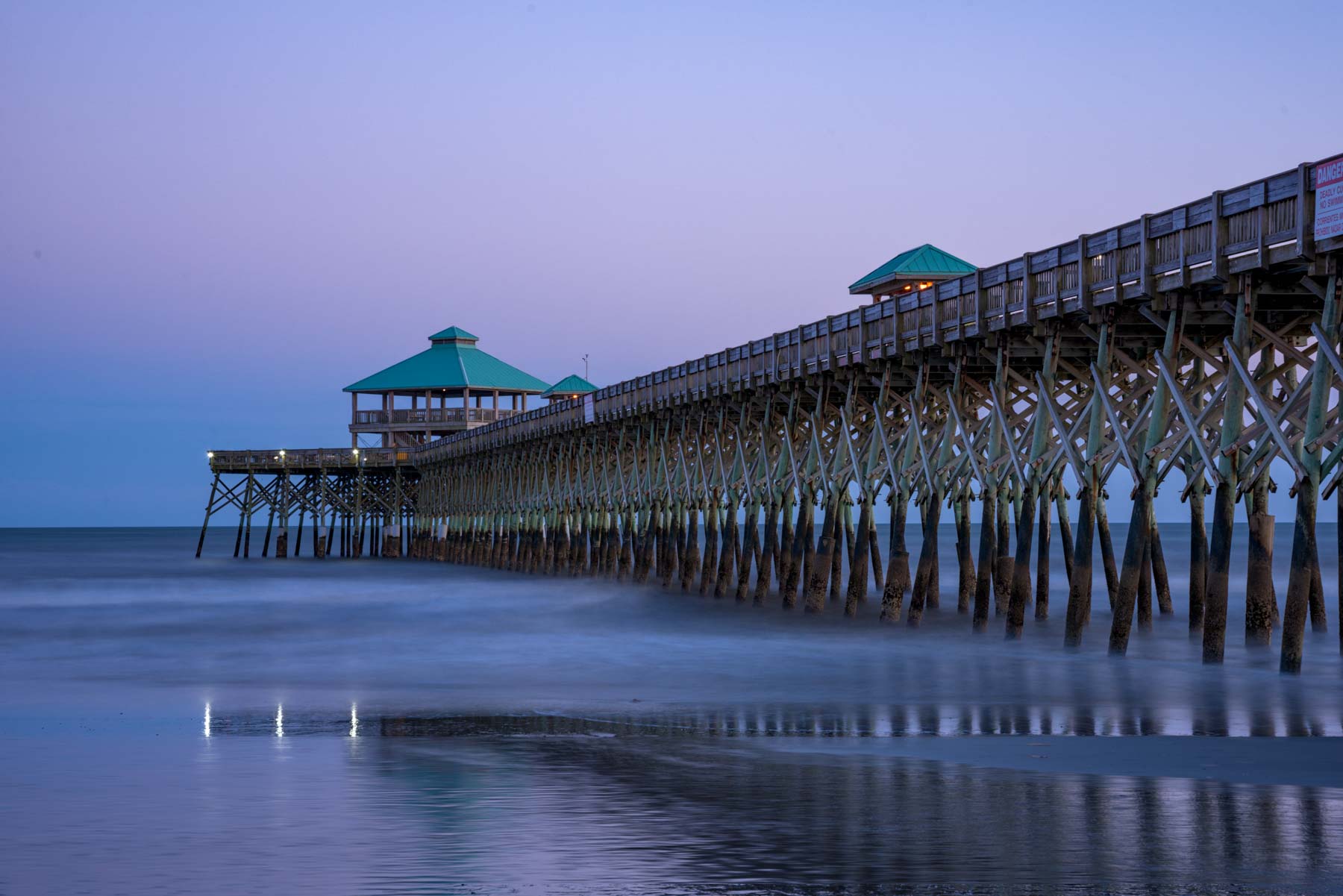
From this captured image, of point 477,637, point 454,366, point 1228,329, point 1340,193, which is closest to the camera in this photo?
point 1340,193

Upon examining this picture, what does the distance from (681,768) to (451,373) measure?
82.5m

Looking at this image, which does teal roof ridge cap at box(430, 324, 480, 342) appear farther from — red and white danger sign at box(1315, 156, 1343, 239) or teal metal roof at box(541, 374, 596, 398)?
red and white danger sign at box(1315, 156, 1343, 239)

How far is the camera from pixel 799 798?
471 inches

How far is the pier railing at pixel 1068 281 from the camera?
66.0 ft

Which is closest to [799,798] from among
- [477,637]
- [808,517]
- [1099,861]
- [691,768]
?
[691,768]

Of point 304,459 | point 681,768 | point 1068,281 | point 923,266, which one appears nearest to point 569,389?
point 304,459

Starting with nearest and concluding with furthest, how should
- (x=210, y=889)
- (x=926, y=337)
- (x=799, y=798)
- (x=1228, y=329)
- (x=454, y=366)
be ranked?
(x=210, y=889)
(x=799, y=798)
(x=1228, y=329)
(x=926, y=337)
(x=454, y=366)

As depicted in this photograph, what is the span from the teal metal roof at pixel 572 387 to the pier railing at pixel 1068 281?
182 feet

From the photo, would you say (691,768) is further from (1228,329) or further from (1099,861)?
(1228,329)

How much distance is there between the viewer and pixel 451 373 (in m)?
94.9

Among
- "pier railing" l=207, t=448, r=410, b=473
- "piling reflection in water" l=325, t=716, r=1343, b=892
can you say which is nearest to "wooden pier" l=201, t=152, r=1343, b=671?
"piling reflection in water" l=325, t=716, r=1343, b=892

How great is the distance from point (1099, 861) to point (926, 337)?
21308 millimetres

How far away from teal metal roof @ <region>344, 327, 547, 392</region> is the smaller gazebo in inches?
29.6

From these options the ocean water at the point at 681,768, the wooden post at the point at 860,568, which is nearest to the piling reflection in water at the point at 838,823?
the ocean water at the point at 681,768
